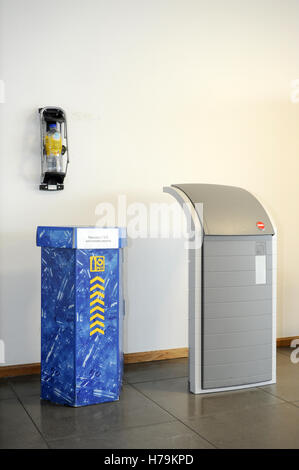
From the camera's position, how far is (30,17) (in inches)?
140

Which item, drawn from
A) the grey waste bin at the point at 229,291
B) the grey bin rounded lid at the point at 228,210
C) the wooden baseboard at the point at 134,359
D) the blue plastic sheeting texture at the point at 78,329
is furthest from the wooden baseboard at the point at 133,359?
the grey bin rounded lid at the point at 228,210

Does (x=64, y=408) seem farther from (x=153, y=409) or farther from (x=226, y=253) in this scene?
(x=226, y=253)

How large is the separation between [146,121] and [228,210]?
1.14 m

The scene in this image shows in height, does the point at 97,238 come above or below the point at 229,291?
above

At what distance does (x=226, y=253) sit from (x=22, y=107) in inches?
68.8

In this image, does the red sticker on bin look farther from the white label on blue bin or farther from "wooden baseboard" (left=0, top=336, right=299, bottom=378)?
"wooden baseboard" (left=0, top=336, right=299, bottom=378)

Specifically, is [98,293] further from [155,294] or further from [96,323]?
[155,294]

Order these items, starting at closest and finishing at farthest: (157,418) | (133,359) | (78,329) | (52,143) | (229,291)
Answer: (157,418), (78,329), (229,291), (52,143), (133,359)

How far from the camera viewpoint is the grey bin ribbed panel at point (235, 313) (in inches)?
125

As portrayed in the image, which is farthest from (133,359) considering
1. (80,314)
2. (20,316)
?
(80,314)

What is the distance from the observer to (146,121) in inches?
156

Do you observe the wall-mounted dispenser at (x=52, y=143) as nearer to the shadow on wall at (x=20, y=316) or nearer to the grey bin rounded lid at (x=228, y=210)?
the shadow on wall at (x=20, y=316)
